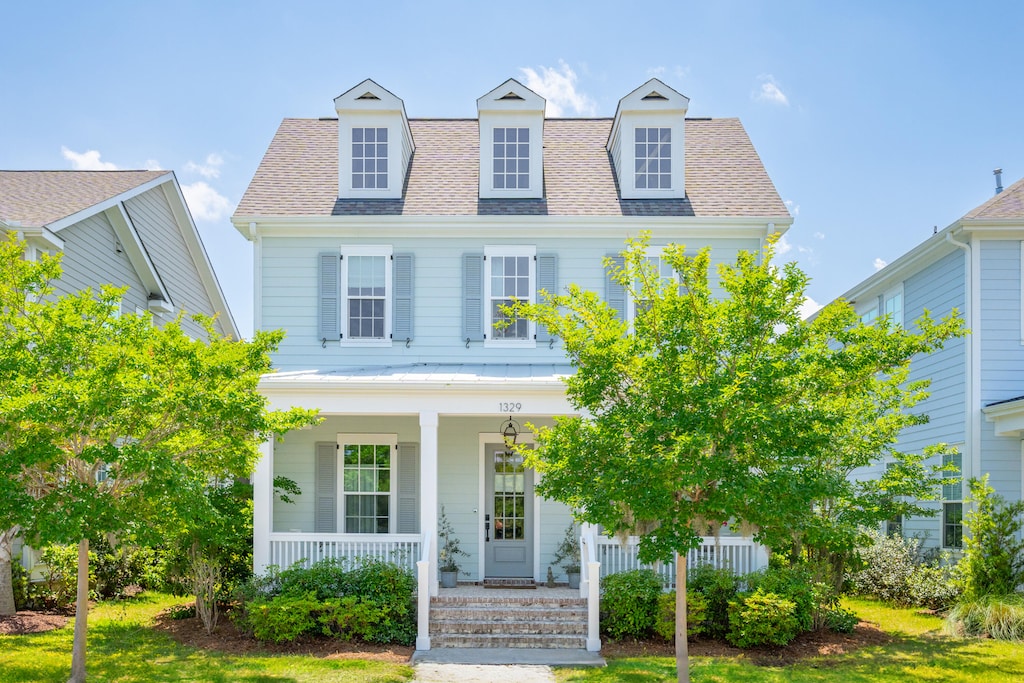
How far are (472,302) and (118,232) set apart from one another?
24.9 feet

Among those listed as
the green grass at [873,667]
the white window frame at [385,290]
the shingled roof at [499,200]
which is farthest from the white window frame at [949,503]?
the white window frame at [385,290]

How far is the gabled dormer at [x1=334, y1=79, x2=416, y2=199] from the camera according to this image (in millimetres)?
15789

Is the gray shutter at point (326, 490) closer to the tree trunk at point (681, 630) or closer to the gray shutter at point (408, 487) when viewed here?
the gray shutter at point (408, 487)

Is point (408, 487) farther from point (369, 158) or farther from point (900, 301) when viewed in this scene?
point (900, 301)

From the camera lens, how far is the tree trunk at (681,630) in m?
9.13

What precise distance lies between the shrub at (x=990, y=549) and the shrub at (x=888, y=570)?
1.90 meters

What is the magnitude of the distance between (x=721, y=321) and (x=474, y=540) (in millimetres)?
7474

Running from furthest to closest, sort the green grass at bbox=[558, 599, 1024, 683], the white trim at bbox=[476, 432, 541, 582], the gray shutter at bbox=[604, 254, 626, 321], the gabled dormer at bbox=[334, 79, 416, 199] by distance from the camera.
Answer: the gabled dormer at bbox=[334, 79, 416, 199] → the gray shutter at bbox=[604, 254, 626, 321] → the white trim at bbox=[476, 432, 541, 582] → the green grass at bbox=[558, 599, 1024, 683]

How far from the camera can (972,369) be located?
1463 centimetres

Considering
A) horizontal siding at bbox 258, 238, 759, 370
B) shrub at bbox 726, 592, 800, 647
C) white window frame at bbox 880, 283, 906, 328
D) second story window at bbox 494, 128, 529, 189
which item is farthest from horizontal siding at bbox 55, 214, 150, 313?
white window frame at bbox 880, 283, 906, 328

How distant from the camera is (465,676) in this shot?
10148 millimetres

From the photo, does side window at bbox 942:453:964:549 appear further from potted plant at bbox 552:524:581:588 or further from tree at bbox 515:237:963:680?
tree at bbox 515:237:963:680

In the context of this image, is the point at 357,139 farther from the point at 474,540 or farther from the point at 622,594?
the point at 622,594

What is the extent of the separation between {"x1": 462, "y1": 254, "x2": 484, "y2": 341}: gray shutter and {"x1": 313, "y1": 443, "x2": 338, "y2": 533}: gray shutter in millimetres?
2925
